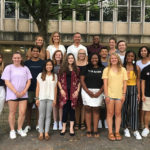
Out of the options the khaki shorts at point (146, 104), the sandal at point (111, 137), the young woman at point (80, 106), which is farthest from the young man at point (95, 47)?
the sandal at point (111, 137)

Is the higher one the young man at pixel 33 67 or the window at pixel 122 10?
the window at pixel 122 10

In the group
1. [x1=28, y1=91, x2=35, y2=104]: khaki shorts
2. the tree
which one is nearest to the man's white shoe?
[x1=28, y1=91, x2=35, y2=104]: khaki shorts

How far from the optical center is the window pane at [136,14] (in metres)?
17.3

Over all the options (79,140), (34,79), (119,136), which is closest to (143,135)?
(119,136)

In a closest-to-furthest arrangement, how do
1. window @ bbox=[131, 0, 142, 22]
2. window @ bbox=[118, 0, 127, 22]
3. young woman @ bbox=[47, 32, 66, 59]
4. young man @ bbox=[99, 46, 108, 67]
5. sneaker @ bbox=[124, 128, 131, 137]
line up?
sneaker @ bbox=[124, 128, 131, 137], young man @ bbox=[99, 46, 108, 67], young woman @ bbox=[47, 32, 66, 59], window @ bbox=[118, 0, 127, 22], window @ bbox=[131, 0, 142, 22]

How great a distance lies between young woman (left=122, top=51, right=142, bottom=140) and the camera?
4.59 metres

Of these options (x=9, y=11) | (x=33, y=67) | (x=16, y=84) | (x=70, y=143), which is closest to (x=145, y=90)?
(x=70, y=143)

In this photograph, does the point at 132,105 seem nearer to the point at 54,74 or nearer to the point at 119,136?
the point at 119,136

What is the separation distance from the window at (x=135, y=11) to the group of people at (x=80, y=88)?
45.8 feet

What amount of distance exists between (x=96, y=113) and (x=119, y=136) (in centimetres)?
76

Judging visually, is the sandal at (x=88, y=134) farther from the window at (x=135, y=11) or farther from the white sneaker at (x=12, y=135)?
the window at (x=135, y=11)

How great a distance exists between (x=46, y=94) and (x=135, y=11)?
15733 mm

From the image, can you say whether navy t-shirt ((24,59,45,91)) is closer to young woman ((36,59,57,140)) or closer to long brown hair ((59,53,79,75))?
young woman ((36,59,57,140))

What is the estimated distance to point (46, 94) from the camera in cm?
446
